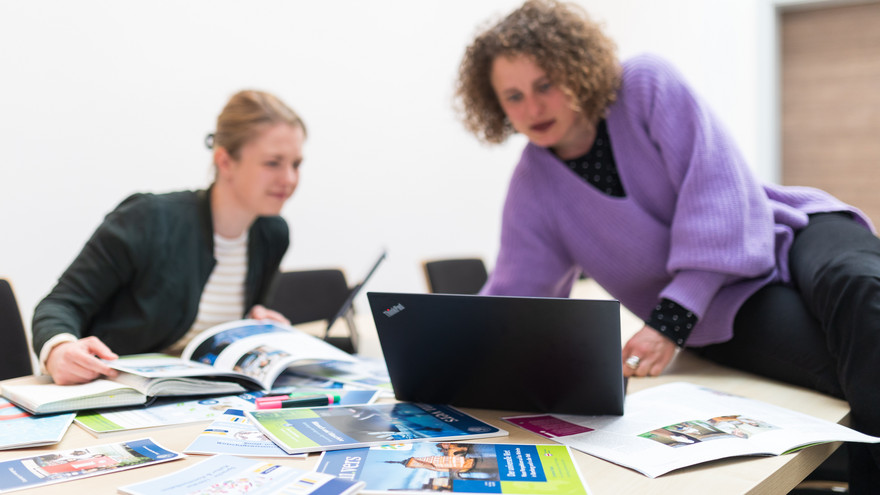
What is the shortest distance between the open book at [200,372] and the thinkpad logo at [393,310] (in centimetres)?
24

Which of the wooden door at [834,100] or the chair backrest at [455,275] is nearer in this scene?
the chair backrest at [455,275]

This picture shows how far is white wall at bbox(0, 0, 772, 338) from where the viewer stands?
2080 millimetres

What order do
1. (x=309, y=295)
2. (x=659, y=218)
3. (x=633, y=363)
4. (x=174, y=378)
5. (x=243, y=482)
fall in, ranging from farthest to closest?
(x=309, y=295)
(x=659, y=218)
(x=633, y=363)
(x=174, y=378)
(x=243, y=482)

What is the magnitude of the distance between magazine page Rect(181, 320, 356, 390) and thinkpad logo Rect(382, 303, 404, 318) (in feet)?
0.79

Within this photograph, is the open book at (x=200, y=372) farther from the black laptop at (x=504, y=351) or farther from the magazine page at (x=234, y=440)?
the black laptop at (x=504, y=351)

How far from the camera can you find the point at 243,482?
632 millimetres

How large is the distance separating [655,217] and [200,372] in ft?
3.00

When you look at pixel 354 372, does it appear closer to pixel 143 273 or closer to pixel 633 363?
pixel 633 363

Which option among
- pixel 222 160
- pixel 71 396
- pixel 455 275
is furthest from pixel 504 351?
pixel 455 275

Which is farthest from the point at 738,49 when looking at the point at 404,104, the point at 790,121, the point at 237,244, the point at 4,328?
the point at 4,328

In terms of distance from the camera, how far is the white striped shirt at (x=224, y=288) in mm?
1642

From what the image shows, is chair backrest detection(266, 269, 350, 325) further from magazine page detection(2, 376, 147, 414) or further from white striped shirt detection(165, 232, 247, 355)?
magazine page detection(2, 376, 147, 414)

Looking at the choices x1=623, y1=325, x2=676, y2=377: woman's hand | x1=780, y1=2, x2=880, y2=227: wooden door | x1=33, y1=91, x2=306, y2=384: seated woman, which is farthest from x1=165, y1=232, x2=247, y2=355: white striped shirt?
x1=780, y1=2, x2=880, y2=227: wooden door

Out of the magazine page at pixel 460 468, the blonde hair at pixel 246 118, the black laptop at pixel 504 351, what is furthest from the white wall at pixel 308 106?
the magazine page at pixel 460 468
